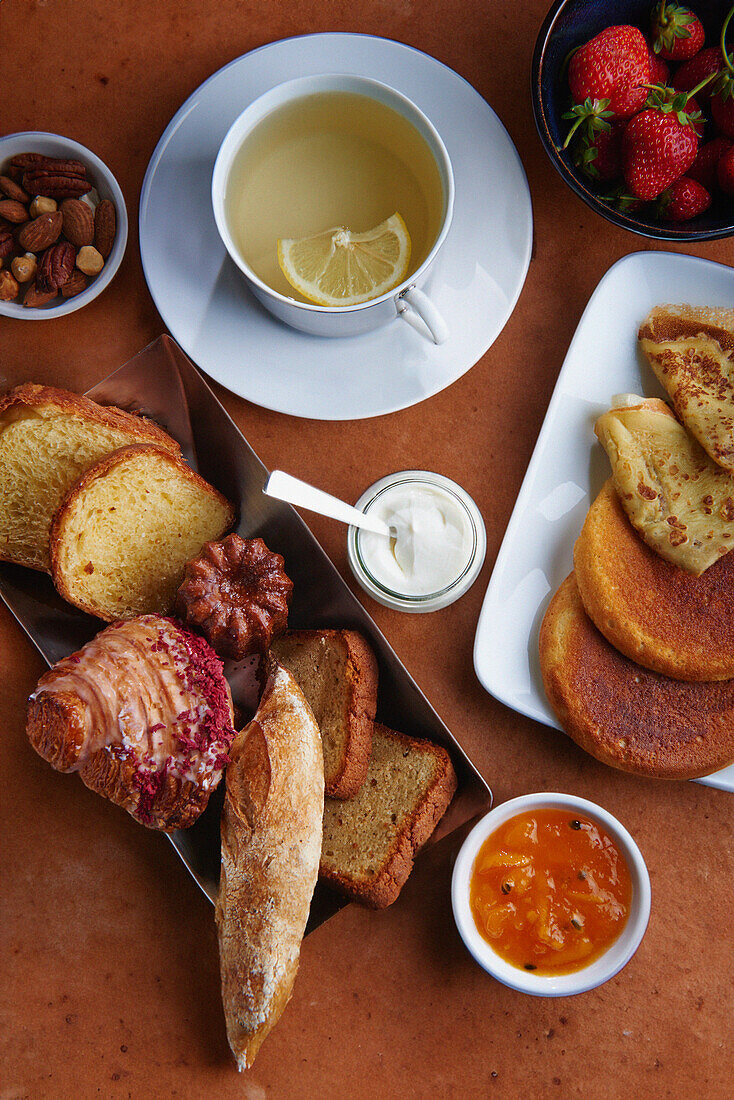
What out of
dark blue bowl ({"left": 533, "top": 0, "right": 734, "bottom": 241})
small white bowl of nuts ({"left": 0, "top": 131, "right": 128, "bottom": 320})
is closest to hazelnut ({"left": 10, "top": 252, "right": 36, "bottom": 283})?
small white bowl of nuts ({"left": 0, "top": 131, "right": 128, "bottom": 320})

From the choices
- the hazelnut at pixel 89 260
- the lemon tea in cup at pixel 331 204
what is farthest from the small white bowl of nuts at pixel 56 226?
the lemon tea in cup at pixel 331 204

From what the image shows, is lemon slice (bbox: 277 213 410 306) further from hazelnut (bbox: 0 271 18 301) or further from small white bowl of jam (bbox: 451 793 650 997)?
small white bowl of jam (bbox: 451 793 650 997)

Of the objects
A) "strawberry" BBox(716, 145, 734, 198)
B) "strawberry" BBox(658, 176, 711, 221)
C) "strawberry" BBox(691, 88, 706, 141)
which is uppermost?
"strawberry" BBox(691, 88, 706, 141)

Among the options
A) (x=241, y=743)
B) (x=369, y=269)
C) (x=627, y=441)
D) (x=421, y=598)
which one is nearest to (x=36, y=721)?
(x=241, y=743)

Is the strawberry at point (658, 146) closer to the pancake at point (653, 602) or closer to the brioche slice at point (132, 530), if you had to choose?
the pancake at point (653, 602)

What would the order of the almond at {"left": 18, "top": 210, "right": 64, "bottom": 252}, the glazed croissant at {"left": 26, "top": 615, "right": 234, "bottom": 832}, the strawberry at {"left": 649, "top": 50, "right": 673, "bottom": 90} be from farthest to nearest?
1. the almond at {"left": 18, "top": 210, "right": 64, "bottom": 252}
2. the strawberry at {"left": 649, "top": 50, "right": 673, "bottom": 90}
3. the glazed croissant at {"left": 26, "top": 615, "right": 234, "bottom": 832}
